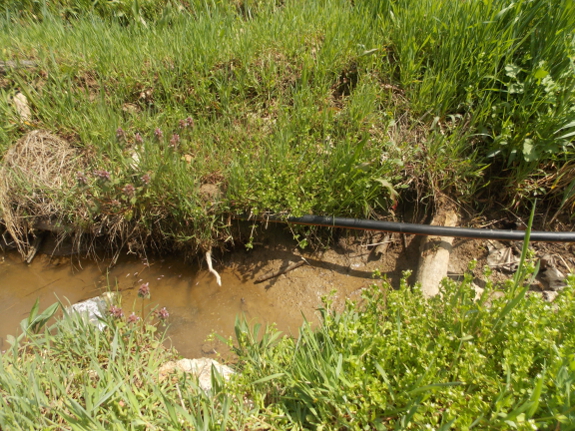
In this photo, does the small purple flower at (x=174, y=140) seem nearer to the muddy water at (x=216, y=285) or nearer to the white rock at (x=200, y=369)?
the muddy water at (x=216, y=285)

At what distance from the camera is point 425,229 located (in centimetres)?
282

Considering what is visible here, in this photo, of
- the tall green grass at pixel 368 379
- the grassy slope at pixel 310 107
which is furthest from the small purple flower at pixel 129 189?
the tall green grass at pixel 368 379

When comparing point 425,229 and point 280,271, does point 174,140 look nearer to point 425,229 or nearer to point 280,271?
point 280,271

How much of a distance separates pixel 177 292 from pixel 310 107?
5.60 ft

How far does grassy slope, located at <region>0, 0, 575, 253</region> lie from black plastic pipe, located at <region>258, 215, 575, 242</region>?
102 millimetres

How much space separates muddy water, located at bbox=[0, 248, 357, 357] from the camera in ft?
9.27

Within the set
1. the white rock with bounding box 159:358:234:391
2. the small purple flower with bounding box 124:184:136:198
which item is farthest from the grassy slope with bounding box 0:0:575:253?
the white rock with bounding box 159:358:234:391

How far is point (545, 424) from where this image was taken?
1.42 metres

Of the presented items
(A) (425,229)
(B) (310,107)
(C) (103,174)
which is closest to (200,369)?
(C) (103,174)

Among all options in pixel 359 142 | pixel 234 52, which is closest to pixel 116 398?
pixel 359 142

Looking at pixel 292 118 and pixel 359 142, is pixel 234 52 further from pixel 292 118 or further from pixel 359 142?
pixel 359 142

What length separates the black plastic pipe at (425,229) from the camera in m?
2.74

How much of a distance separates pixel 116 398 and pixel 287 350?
79 centimetres

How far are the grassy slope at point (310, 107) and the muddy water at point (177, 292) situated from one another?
31 cm
